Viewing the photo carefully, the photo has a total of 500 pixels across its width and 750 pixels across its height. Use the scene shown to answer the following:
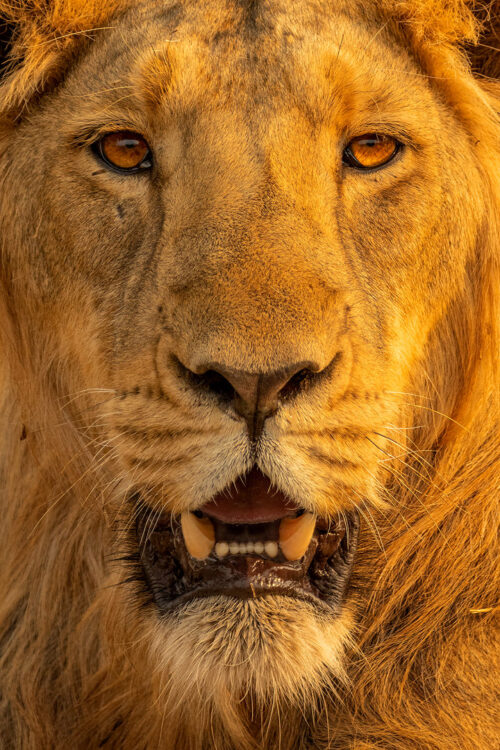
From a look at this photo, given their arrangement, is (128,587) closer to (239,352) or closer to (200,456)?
(200,456)

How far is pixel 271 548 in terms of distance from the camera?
90.9 inches

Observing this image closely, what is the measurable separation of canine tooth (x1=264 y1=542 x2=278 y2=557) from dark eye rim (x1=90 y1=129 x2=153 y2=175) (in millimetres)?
960

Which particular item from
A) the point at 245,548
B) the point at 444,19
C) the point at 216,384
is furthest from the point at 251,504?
the point at 444,19

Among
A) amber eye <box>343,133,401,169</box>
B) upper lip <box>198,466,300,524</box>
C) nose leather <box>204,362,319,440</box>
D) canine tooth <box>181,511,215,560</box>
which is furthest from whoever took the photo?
amber eye <box>343,133,401,169</box>

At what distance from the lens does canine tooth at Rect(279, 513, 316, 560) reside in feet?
7.59

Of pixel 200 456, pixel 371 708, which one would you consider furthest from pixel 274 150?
pixel 371 708

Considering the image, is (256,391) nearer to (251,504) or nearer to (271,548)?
(251,504)

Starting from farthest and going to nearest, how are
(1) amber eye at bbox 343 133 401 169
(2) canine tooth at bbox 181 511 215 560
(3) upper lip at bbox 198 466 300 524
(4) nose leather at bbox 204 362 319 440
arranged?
(1) amber eye at bbox 343 133 401 169 → (2) canine tooth at bbox 181 511 215 560 → (3) upper lip at bbox 198 466 300 524 → (4) nose leather at bbox 204 362 319 440

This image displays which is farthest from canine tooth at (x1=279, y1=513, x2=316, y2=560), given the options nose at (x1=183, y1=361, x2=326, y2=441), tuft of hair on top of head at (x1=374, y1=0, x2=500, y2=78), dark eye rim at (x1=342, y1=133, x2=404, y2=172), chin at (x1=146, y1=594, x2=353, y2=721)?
tuft of hair on top of head at (x1=374, y1=0, x2=500, y2=78)

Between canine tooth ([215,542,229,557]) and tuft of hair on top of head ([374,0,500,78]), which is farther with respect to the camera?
tuft of hair on top of head ([374,0,500,78])

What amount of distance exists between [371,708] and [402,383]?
0.79 meters

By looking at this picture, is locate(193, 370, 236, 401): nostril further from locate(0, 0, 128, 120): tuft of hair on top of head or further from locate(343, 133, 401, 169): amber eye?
locate(0, 0, 128, 120): tuft of hair on top of head

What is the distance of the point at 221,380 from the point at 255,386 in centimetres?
12

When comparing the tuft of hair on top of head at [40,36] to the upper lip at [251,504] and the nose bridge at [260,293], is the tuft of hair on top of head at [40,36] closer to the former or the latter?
the nose bridge at [260,293]
